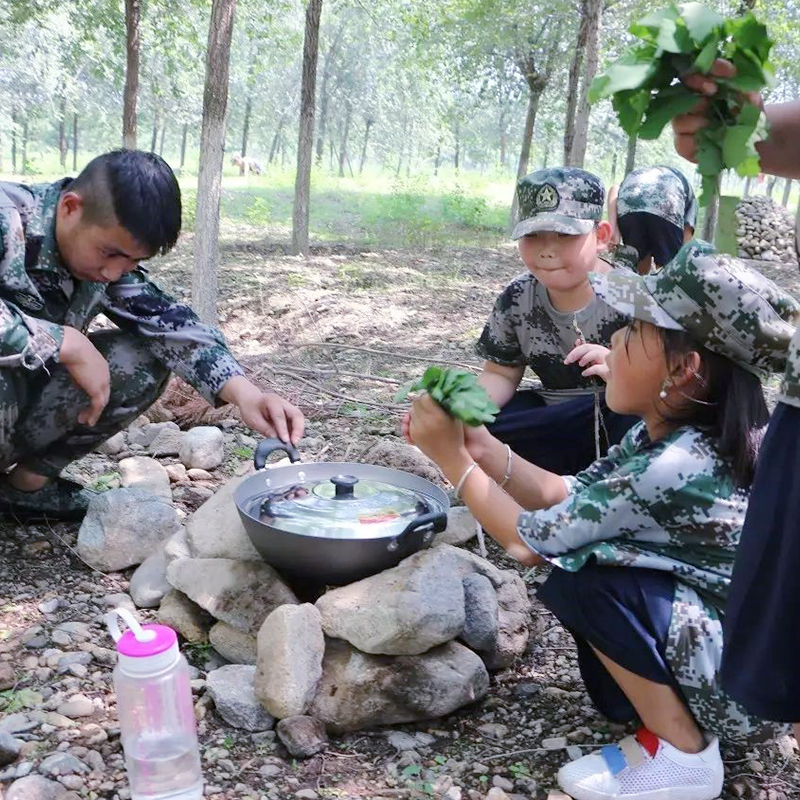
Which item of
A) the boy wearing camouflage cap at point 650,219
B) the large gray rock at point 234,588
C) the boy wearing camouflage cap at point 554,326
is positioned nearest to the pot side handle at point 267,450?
the large gray rock at point 234,588

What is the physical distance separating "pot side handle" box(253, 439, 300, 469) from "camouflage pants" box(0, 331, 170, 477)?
68 cm

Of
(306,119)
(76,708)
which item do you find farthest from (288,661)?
(306,119)

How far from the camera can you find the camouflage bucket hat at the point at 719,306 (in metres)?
1.62

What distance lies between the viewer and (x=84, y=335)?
2674 mm

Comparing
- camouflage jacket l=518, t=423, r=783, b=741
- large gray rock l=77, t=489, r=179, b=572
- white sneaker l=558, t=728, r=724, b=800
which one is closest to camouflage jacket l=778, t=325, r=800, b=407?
camouflage jacket l=518, t=423, r=783, b=741

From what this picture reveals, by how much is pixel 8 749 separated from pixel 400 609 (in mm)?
884

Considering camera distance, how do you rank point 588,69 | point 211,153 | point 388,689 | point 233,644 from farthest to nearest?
point 588,69
point 211,153
point 233,644
point 388,689

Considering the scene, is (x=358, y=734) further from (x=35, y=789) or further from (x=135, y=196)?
(x=135, y=196)

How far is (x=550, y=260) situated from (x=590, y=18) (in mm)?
6314

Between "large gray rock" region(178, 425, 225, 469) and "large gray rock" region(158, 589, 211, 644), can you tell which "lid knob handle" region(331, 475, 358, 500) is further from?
"large gray rock" region(178, 425, 225, 469)

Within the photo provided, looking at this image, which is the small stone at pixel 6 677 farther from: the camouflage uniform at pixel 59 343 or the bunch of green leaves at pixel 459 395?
the bunch of green leaves at pixel 459 395

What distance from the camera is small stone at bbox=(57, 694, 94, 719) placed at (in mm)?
1994

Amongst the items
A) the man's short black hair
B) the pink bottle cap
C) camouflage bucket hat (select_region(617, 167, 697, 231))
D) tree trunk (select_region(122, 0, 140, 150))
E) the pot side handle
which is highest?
tree trunk (select_region(122, 0, 140, 150))


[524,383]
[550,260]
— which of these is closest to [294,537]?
[550,260]
